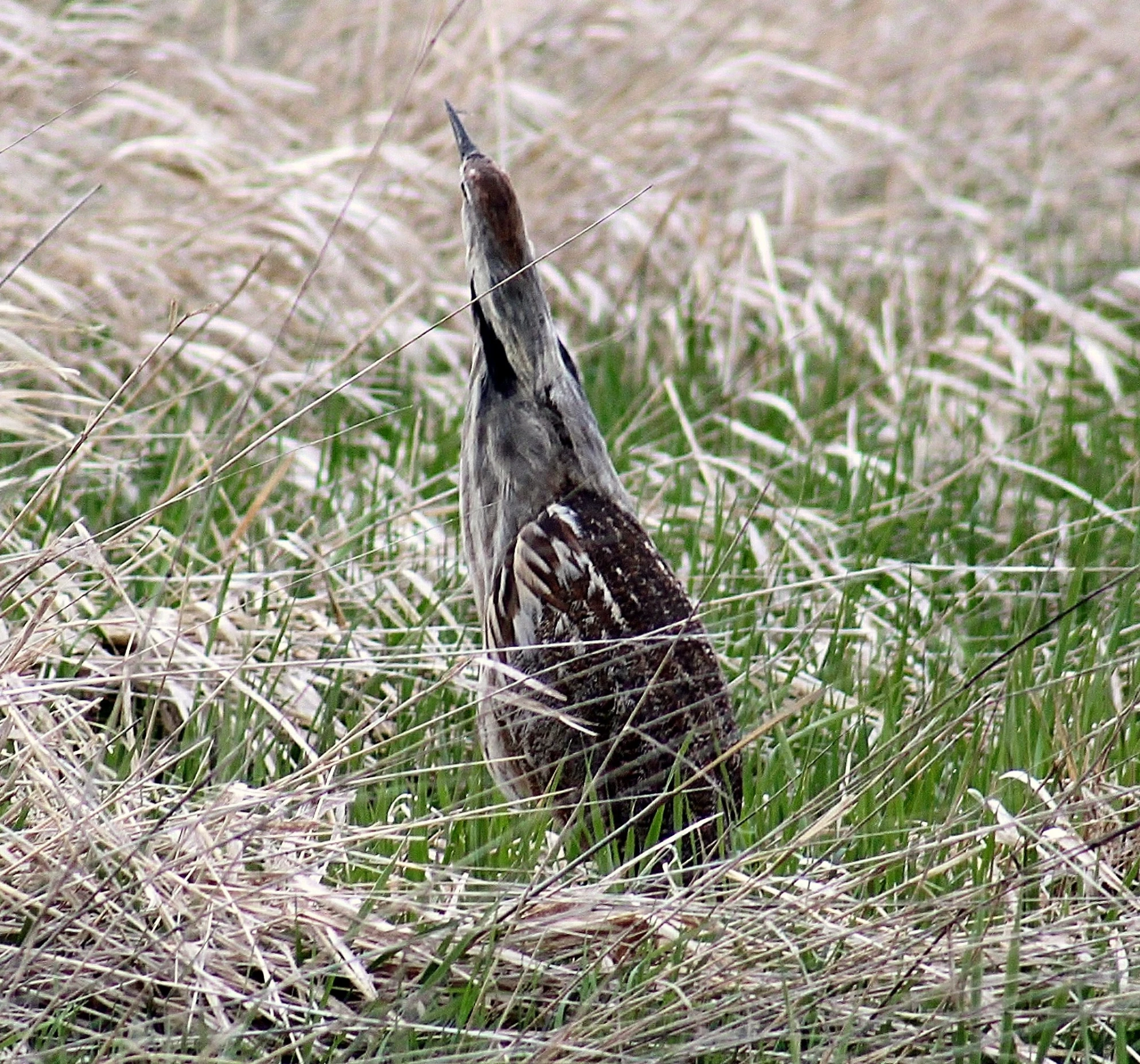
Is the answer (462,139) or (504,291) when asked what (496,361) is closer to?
(504,291)

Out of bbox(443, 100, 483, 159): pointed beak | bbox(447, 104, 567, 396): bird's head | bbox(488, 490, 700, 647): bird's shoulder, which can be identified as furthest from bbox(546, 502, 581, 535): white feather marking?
bbox(443, 100, 483, 159): pointed beak

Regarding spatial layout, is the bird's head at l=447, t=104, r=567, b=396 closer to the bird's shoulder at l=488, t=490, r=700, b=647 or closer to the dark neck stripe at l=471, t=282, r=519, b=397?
the dark neck stripe at l=471, t=282, r=519, b=397

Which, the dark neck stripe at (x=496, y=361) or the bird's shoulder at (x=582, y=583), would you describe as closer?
the bird's shoulder at (x=582, y=583)

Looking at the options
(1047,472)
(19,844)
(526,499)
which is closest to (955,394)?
(1047,472)

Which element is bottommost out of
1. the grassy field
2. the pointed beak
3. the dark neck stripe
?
the grassy field

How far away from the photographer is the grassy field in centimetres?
255

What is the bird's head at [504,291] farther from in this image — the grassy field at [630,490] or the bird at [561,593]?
the grassy field at [630,490]

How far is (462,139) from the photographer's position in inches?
146

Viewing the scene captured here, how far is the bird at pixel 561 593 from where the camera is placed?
10.4ft

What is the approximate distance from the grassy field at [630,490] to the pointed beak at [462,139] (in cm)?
27

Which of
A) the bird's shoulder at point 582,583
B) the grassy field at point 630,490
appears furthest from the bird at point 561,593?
the grassy field at point 630,490

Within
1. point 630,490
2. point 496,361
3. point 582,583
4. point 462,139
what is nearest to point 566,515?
point 582,583

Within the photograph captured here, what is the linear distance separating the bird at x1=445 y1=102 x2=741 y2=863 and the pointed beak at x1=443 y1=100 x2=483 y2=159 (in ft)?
0.04

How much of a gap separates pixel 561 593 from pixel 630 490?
148 centimetres
